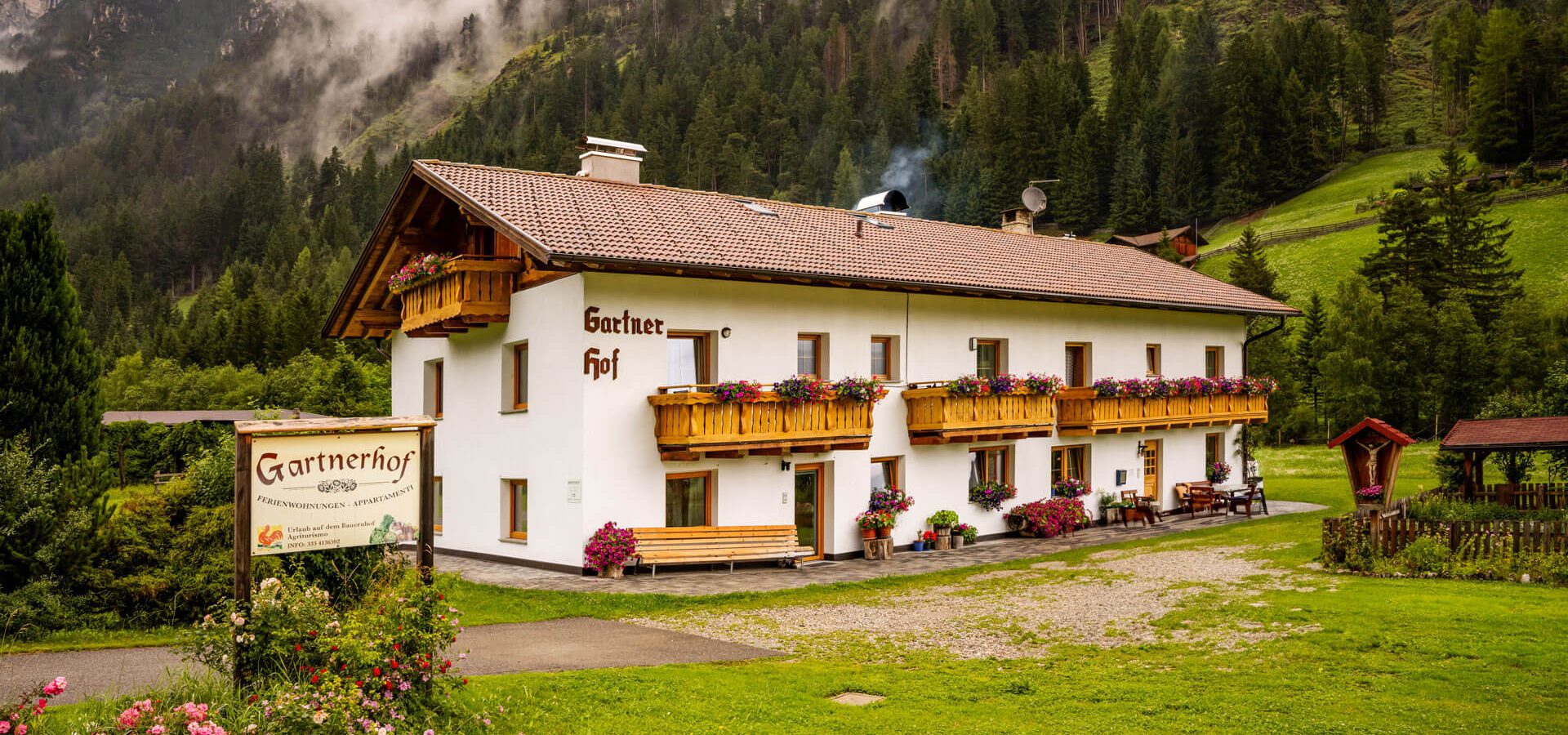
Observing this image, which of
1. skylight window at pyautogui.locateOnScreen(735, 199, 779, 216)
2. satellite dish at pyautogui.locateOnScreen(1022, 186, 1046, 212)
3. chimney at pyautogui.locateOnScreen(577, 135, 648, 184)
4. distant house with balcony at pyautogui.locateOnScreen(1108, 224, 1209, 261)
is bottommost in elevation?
skylight window at pyautogui.locateOnScreen(735, 199, 779, 216)

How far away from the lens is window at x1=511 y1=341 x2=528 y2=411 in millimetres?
21734

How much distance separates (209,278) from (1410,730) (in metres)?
148

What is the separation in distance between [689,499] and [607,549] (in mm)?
2092

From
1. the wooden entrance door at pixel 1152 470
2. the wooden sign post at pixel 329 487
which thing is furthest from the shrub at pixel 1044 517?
the wooden sign post at pixel 329 487

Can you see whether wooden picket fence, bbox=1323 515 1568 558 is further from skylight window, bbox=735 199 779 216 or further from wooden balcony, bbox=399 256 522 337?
wooden balcony, bbox=399 256 522 337

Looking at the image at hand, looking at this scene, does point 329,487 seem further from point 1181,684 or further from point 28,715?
point 1181,684

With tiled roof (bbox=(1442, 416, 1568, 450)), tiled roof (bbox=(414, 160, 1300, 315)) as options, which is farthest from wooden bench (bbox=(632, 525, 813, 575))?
tiled roof (bbox=(1442, 416, 1568, 450))

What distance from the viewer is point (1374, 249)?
6588 centimetres

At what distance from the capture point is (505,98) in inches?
6265

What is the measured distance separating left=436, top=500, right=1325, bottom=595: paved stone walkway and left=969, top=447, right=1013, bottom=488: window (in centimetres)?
144

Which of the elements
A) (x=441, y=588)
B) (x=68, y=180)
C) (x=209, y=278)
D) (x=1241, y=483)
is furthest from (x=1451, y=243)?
(x=68, y=180)

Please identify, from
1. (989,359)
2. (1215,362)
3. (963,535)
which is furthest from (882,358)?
(1215,362)

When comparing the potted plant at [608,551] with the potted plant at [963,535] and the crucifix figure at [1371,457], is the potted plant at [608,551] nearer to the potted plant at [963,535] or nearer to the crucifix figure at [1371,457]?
the potted plant at [963,535]

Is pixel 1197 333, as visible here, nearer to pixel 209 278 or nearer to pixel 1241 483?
pixel 1241 483
